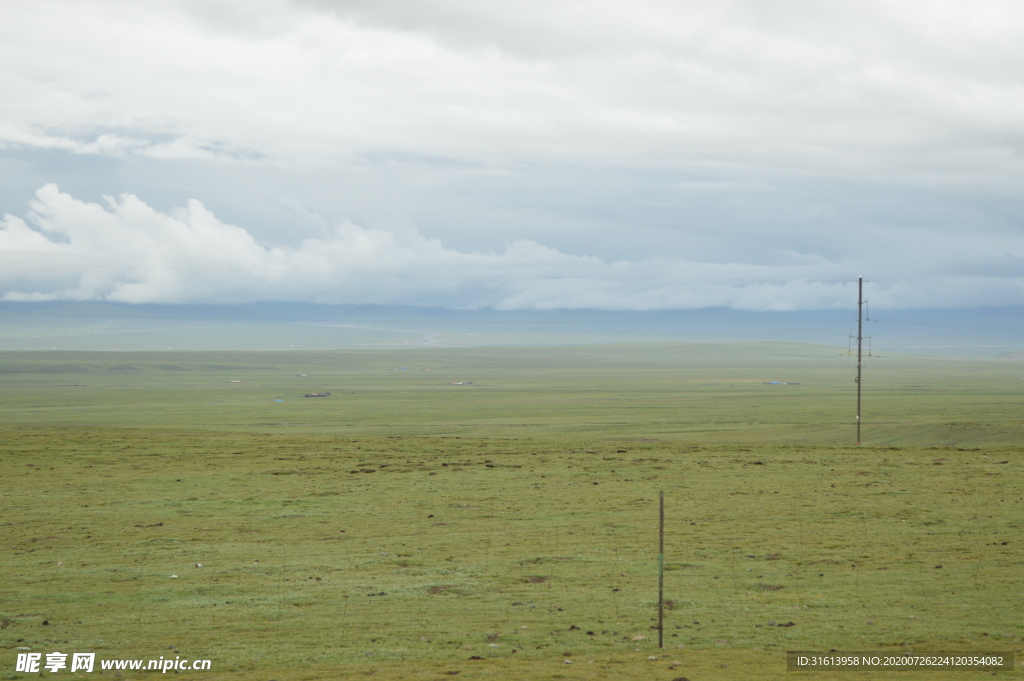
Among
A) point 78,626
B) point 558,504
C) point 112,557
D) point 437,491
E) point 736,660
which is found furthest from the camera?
point 437,491

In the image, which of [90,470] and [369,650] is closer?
[369,650]

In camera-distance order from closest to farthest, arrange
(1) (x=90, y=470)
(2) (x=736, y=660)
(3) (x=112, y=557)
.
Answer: (2) (x=736, y=660), (3) (x=112, y=557), (1) (x=90, y=470)

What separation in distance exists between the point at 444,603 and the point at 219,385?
451ft

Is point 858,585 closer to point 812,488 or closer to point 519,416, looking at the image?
point 812,488

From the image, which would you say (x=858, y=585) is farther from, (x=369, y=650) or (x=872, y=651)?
(x=369, y=650)

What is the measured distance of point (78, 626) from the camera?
48.9 ft

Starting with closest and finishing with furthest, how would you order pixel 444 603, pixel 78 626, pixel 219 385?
pixel 78 626
pixel 444 603
pixel 219 385

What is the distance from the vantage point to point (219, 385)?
146 metres

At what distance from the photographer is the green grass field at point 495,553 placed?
1388 cm

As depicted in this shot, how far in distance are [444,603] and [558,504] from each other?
11166mm

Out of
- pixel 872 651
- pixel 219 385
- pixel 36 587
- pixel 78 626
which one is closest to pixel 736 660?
pixel 872 651

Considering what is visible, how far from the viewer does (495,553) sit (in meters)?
20.6

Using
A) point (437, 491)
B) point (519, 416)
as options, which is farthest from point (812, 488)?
point (519, 416)

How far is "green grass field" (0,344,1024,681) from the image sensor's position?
1388cm
